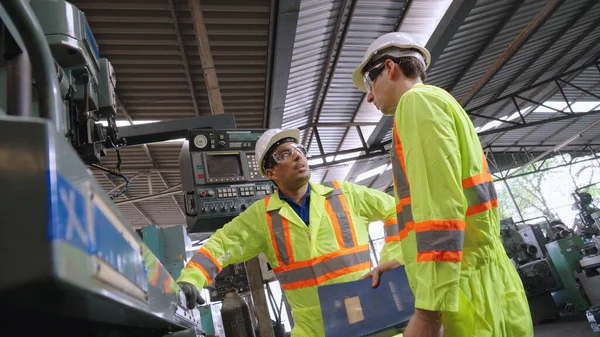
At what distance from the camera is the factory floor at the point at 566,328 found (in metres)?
6.09

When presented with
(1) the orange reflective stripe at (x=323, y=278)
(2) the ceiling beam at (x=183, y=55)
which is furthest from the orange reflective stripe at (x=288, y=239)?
(2) the ceiling beam at (x=183, y=55)

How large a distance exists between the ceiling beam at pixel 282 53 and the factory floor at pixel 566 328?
543cm

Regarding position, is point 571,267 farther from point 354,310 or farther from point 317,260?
point 354,310

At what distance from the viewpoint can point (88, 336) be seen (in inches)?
34.8

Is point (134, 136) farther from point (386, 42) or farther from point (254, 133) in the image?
point (386, 42)

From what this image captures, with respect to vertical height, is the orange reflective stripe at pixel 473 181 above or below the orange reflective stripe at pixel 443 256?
above

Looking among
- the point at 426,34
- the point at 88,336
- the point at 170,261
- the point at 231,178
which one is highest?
the point at 426,34

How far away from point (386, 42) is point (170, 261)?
9.57 ft

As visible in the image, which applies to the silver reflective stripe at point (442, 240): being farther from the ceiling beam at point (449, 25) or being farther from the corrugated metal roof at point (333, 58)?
the ceiling beam at point (449, 25)

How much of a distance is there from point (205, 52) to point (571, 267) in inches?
274

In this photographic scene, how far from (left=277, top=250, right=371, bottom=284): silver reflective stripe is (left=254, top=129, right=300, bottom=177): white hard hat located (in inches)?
31.4

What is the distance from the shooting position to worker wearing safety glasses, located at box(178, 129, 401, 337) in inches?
87.4

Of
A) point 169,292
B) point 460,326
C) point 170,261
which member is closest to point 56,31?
point 169,292

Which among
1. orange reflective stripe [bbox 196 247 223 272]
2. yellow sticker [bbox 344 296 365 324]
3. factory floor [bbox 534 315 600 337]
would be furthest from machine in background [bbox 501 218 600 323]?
orange reflective stripe [bbox 196 247 223 272]
